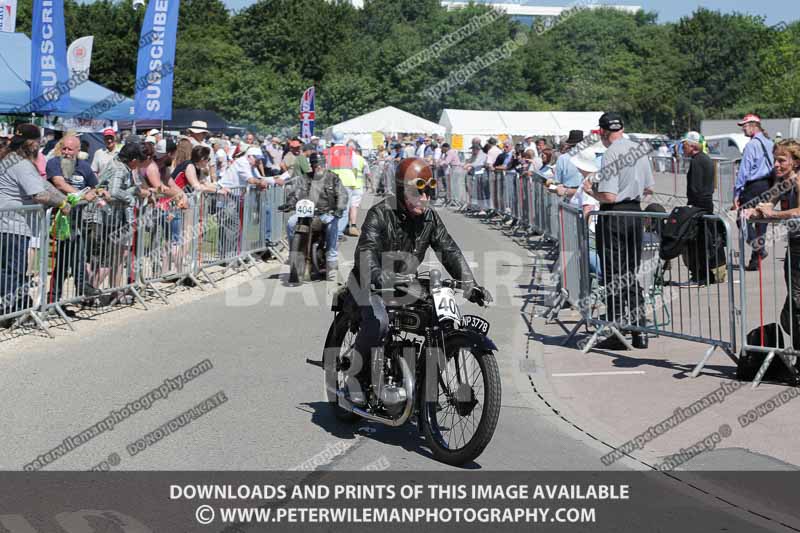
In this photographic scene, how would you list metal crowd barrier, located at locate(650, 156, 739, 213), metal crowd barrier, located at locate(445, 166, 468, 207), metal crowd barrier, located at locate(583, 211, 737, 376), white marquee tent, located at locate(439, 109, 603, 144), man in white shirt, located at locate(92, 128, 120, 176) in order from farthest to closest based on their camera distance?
white marquee tent, located at locate(439, 109, 603, 144), metal crowd barrier, located at locate(445, 166, 468, 207), metal crowd barrier, located at locate(650, 156, 739, 213), man in white shirt, located at locate(92, 128, 120, 176), metal crowd barrier, located at locate(583, 211, 737, 376)

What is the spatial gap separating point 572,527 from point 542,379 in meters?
3.97

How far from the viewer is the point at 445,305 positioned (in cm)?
632

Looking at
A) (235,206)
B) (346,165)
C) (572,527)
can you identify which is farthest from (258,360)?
→ (346,165)

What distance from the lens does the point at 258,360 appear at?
9844mm

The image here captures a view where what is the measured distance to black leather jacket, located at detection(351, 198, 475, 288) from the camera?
6652 millimetres

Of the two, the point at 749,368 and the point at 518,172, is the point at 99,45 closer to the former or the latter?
the point at 518,172

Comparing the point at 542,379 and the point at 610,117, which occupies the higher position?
the point at 610,117

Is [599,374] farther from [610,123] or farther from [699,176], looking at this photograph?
[699,176]

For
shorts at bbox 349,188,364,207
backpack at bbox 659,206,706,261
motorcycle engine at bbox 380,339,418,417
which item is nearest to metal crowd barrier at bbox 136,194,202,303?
shorts at bbox 349,188,364,207

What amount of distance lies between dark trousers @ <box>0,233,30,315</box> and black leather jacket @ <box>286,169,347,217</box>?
5861mm

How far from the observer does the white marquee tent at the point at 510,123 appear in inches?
2329

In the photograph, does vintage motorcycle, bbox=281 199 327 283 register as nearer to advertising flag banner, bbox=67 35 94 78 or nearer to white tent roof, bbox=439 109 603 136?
advertising flag banner, bbox=67 35 94 78

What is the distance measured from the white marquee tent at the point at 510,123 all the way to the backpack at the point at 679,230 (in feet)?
160

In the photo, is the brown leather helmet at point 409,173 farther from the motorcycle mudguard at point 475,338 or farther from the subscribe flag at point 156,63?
the subscribe flag at point 156,63
